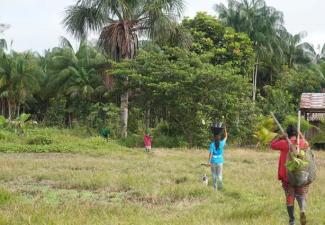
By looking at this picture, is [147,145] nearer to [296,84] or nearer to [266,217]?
[266,217]

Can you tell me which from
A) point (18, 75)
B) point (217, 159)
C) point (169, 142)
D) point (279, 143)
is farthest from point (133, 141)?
point (279, 143)

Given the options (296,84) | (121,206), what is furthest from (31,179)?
(296,84)

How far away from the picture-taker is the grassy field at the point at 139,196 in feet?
24.4

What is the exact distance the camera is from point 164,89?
A: 2545 cm

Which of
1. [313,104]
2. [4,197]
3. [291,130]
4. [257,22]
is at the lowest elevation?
[4,197]

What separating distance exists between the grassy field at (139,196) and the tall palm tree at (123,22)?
1240 centimetres

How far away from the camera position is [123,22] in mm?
26719

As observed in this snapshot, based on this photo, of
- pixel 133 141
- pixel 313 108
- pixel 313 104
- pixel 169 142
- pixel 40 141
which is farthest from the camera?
pixel 313 104

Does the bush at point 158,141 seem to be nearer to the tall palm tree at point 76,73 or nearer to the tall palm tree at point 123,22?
the tall palm tree at point 123,22

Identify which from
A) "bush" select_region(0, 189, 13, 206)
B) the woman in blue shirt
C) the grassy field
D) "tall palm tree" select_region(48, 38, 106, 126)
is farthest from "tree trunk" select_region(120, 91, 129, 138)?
"bush" select_region(0, 189, 13, 206)

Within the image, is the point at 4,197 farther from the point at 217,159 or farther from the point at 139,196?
the point at 217,159

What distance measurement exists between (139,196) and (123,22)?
711 inches

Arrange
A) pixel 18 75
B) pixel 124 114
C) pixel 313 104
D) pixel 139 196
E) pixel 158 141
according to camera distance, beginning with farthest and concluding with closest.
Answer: pixel 18 75, pixel 313 104, pixel 124 114, pixel 158 141, pixel 139 196

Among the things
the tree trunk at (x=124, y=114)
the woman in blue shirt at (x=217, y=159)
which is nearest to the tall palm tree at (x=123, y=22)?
the tree trunk at (x=124, y=114)
